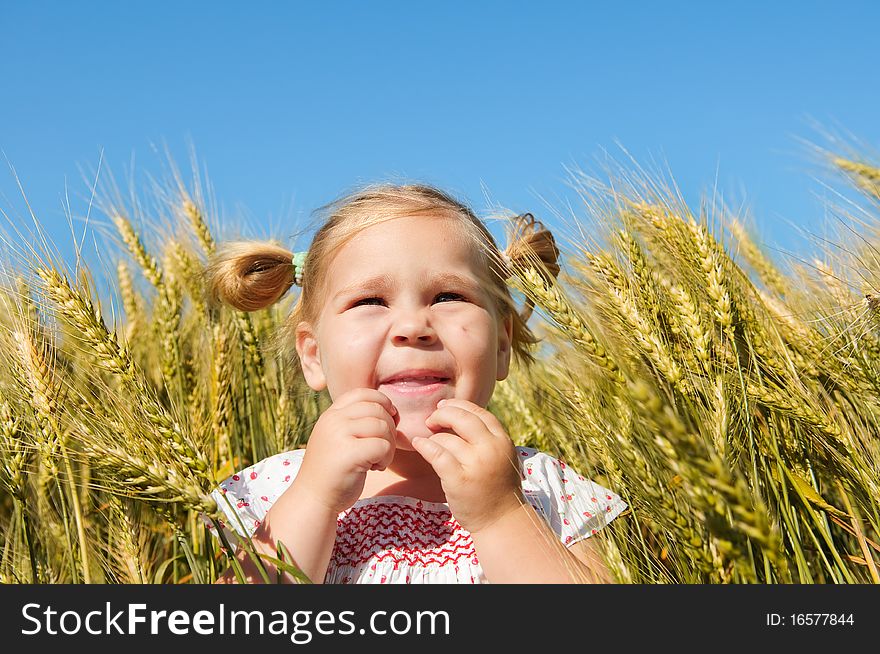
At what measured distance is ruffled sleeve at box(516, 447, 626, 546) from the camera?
62.4 inches

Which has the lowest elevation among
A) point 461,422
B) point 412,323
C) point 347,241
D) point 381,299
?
point 461,422

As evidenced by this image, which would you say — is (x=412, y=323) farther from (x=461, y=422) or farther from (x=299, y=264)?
(x=299, y=264)

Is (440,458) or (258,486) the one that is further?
(258,486)

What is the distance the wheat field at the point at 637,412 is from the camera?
1088 mm

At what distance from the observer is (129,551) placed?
145 centimetres

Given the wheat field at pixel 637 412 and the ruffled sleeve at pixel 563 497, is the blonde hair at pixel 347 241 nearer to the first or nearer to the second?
the wheat field at pixel 637 412

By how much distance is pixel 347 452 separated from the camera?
134 cm

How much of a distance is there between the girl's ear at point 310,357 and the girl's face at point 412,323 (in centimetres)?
18

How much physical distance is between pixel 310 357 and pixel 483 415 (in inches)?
24.5

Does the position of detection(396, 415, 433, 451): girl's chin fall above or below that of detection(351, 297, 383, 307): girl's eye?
below

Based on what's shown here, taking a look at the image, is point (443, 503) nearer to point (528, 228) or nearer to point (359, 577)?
point (359, 577)

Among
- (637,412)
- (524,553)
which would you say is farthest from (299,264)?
(637,412)

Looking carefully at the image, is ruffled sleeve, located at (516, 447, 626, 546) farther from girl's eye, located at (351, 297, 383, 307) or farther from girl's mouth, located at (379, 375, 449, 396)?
girl's eye, located at (351, 297, 383, 307)

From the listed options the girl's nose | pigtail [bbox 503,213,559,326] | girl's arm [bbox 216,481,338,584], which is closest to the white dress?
girl's arm [bbox 216,481,338,584]
